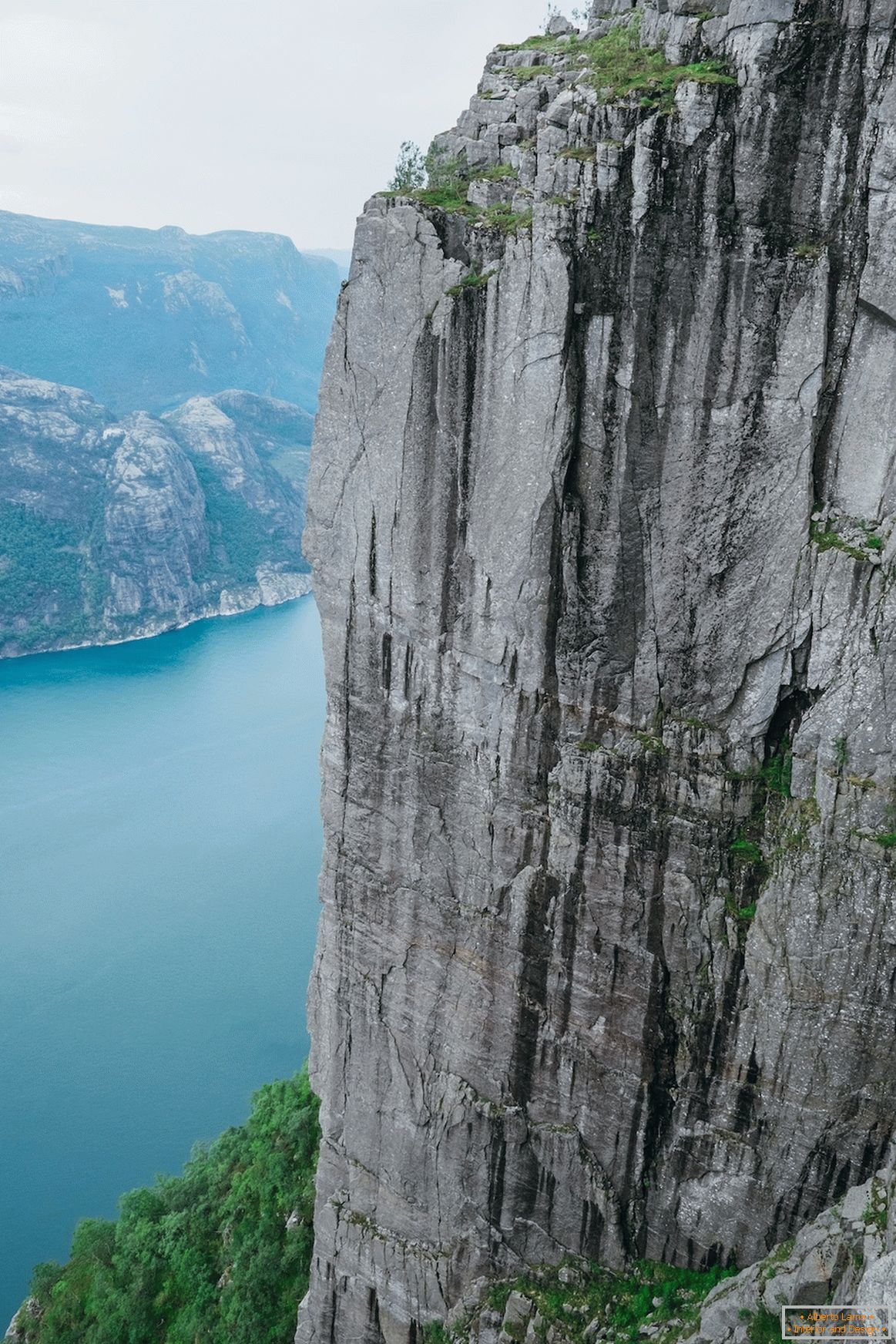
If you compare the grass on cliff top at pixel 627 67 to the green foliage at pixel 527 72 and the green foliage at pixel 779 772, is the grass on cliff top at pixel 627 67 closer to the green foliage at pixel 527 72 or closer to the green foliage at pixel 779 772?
the green foliage at pixel 527 72

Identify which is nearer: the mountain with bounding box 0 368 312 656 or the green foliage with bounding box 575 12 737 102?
the green foliage with bounding box 575 12 737 102

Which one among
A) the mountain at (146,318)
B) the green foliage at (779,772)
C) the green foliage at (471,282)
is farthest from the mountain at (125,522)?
the green foliage at (779,772)

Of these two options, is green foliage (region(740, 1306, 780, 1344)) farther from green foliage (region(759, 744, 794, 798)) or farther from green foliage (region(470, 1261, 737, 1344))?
green foliage (region(759, 744, 794, 798))

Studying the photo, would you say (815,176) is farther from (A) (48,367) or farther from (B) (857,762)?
(A) (48,367)

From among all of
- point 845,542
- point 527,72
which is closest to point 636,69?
point 527,72

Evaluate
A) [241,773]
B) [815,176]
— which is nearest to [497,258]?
[815,176]

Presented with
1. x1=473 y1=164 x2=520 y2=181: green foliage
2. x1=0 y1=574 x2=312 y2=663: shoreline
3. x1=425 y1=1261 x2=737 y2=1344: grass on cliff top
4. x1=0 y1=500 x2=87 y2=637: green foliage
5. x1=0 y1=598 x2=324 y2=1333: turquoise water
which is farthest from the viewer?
x1=0 y1=500 x2=87 y2=637: green foliage

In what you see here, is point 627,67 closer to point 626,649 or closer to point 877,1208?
point 626,649

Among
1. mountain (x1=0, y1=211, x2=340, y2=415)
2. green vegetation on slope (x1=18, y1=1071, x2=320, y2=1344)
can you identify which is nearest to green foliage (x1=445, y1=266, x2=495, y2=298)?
green vegetation on slope (x1=18, y1=1071, x2=320, y2=1344)
